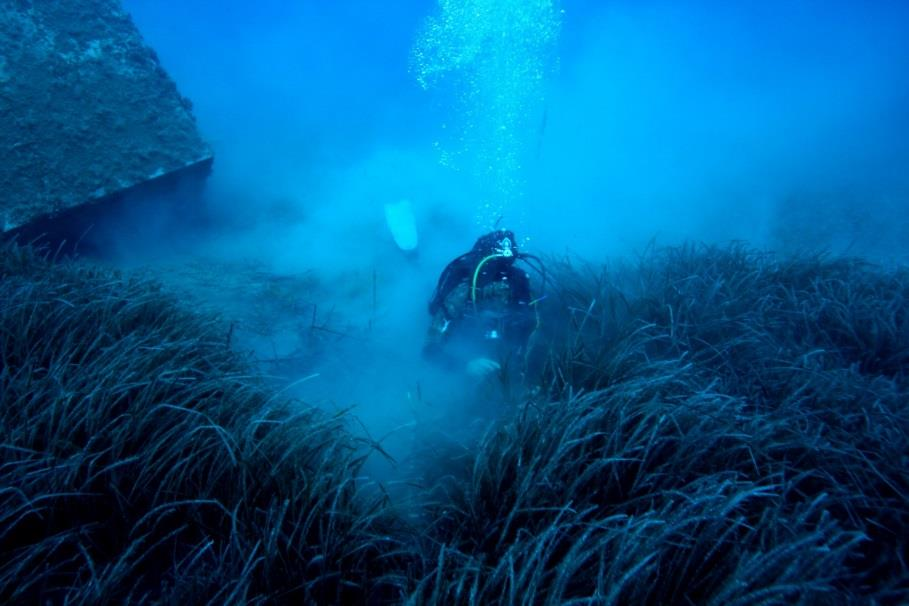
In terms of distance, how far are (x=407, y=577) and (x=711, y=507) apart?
1172 mm

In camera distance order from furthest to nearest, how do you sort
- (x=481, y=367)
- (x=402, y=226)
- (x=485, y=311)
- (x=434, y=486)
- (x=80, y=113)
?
(x=402, y=226) < (x=80, y=113) < (x=485, y=311) < (x=481, y=367) < (x=434, y=486)

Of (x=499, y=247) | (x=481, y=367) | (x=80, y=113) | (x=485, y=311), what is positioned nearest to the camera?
(x=481, y=367)

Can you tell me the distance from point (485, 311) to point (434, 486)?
186 cm

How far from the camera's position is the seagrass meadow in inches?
57.4

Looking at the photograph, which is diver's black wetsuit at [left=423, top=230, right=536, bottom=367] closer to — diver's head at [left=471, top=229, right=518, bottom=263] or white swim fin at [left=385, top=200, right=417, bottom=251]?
diver's head at [left=471, top=229, right=518, bottom=263]

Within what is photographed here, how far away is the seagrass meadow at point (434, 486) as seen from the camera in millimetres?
1458

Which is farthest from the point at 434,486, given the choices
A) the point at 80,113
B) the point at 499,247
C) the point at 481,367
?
the point at 80,113

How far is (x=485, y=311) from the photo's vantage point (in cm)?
377

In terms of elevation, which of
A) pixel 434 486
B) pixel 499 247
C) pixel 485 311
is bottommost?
pixel 434 486

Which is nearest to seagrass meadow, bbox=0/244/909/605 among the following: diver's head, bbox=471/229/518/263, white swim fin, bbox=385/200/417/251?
diver's head, bbox=471/229/518/263

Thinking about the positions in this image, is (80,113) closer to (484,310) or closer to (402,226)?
(402,226)

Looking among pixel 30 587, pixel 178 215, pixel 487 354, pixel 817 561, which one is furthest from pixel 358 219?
pixel 817 561

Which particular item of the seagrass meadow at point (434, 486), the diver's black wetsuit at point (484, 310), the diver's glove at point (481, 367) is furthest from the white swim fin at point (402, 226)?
the seagrass meadow at point (434, 486)

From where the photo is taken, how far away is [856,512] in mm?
1979
